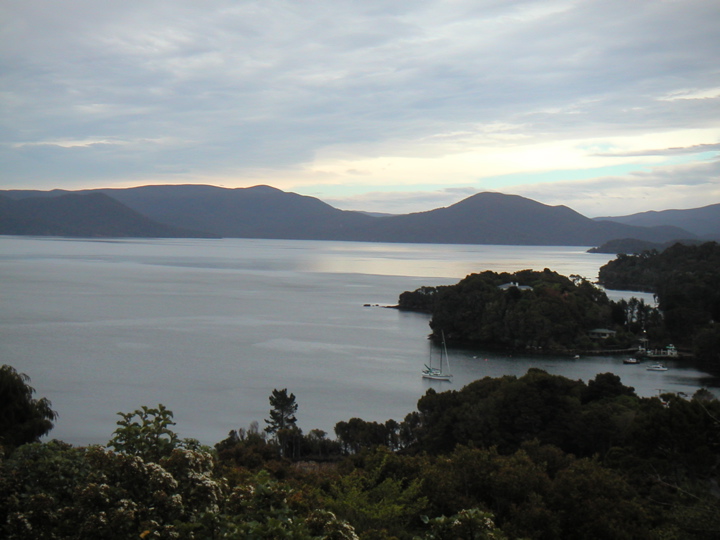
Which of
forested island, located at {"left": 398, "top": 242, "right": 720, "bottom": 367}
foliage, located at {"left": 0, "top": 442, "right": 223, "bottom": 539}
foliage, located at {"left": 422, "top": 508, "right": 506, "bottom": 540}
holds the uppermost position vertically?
foliage, located at {"left": 0, "top": 442, "right": 223, "bottom": 539}

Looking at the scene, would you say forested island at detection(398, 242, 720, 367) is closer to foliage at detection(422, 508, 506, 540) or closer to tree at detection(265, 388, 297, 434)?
tree at detection(265, 388, 297, 434)

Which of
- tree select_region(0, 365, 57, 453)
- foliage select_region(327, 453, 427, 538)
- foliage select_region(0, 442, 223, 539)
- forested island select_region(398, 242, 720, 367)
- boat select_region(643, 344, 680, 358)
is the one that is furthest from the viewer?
forested island select_region(398, 242, 720, 367)

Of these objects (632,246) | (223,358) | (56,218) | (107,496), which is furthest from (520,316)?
(56,218)

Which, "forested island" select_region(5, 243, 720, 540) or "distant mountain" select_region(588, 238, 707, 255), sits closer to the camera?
"forested island" select_region(5, 243, 720, 540)

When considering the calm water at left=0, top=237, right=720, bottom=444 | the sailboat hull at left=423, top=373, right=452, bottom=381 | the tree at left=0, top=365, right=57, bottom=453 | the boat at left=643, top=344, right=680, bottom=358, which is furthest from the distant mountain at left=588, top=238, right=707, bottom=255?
the tree at left=0, top=365, right=57, bottom=453

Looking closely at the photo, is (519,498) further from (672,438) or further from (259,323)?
(259,323)

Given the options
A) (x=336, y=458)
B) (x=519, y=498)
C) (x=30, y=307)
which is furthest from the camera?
(x=30, y=307)

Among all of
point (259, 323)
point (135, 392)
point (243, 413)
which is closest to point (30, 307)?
point (259, 323)
